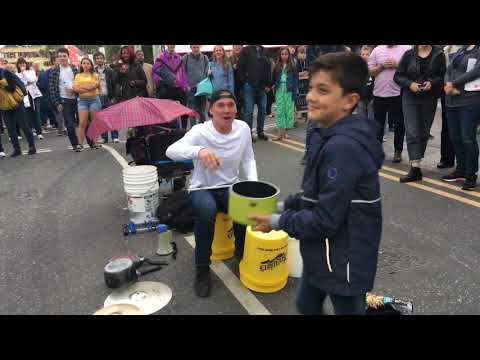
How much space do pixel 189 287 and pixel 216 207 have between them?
0.71 metres

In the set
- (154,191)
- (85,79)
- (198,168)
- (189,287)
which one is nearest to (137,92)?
(85,79)

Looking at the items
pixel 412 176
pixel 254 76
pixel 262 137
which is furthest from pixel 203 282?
pixel 254 76

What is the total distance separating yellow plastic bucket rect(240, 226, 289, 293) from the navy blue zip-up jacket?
119 centimetres

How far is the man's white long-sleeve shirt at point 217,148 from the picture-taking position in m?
3.25

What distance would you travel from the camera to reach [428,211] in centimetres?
448

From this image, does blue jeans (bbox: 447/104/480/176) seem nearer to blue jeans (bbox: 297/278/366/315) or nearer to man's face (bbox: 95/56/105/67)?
blue jeans (bbox: 297/278/366/315)

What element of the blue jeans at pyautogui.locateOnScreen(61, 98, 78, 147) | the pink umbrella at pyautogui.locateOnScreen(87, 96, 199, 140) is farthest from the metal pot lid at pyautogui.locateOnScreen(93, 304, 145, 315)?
the blue jeans at pyautogui.locateOnScreen(61, 98, 78, 147)

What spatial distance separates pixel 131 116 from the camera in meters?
4.31

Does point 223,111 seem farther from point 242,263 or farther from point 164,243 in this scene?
point 164,243

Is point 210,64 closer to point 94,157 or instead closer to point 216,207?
point 94,157

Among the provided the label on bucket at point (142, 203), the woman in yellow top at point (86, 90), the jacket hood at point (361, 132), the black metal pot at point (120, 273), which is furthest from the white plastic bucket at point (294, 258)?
the woman in yellow top at point (86, 90)

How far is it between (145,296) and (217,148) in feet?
4.44

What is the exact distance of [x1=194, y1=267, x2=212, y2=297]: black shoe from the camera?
3084mm
